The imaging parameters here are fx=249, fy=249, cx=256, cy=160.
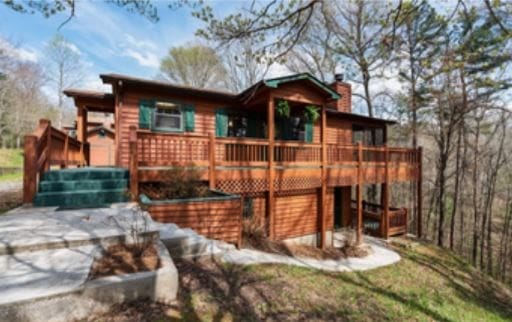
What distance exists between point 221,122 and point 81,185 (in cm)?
474

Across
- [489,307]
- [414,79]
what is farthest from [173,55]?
[489,307]

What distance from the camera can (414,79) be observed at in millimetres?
13664

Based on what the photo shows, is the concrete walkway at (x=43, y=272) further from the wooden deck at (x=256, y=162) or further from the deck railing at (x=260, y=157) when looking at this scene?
the wooden deck at (x=256, y=162)

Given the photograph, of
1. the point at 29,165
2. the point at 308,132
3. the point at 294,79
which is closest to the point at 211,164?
the point at 29,165

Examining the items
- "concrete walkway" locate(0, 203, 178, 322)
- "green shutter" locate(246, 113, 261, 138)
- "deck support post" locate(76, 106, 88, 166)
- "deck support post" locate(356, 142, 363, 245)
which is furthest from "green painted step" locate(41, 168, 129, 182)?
"deck support post" locate(356, 142, 363, 245)

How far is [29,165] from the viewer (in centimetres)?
474

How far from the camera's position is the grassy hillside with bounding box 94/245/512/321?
8.75 feet

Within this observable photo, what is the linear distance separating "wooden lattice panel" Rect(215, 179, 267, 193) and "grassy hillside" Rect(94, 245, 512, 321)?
3.00 metres

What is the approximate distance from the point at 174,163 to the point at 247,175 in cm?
213

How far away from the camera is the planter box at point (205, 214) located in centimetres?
464

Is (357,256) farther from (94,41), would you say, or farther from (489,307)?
(94,41)

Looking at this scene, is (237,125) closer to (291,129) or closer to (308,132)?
(291,129)

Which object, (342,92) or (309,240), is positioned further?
(342,92)

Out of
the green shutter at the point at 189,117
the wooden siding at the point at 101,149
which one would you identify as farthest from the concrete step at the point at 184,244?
the wooden siding at the point at 101,149
